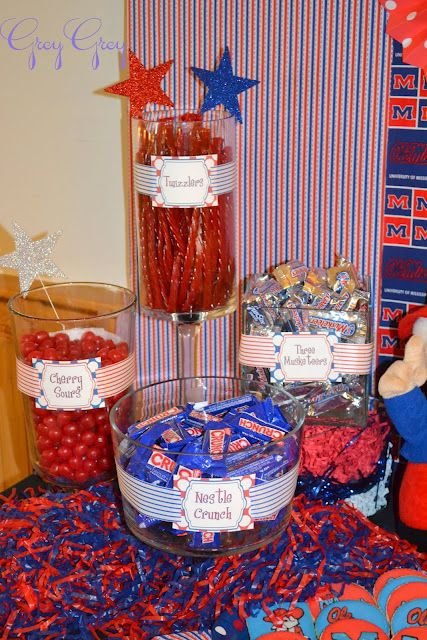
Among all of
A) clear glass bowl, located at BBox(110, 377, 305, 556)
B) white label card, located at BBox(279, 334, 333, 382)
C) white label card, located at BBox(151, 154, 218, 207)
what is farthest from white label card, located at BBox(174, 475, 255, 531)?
white label card, located at BBox(151, 154, 218, 207)

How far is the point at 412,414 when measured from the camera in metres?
1.23

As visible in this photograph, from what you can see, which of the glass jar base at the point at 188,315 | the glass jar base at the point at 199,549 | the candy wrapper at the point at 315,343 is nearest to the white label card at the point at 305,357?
the candy wrapper at the point at 315,343

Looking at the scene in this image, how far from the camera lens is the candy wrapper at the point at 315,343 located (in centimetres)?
127

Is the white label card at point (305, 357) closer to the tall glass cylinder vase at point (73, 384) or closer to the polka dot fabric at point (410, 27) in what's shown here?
the tall glass cylinder vase at point (73, 384)

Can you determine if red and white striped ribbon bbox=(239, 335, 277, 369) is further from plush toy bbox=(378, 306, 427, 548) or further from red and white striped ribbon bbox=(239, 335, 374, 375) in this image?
plush toy bbox=(378, 306, 427, 548)

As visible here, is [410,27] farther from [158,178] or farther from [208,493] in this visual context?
[208,493]

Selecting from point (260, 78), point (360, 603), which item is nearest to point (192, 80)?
point (260, 78)

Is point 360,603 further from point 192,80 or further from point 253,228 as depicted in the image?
point 192,80

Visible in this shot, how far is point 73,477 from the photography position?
1.35 metres

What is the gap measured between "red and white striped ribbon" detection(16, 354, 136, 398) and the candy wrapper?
0.18 m

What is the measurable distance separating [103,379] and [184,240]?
0.78ft

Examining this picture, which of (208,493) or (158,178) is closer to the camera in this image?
(208,493)

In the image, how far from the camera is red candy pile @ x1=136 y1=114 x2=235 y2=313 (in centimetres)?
126

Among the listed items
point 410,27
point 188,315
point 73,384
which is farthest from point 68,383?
point 410,27
